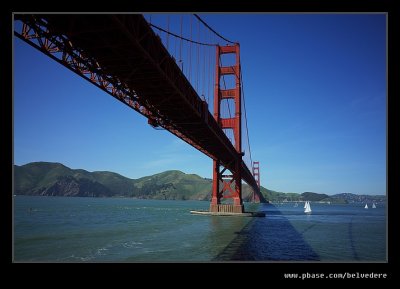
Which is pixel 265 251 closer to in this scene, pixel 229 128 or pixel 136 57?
pixel 136 57

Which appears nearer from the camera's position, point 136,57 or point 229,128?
point 136,57

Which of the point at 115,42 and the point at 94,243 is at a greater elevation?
the point at 115,42

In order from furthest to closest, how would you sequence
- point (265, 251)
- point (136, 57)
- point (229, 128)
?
point (229, 128)
point (265, 251)
point (136, 57)

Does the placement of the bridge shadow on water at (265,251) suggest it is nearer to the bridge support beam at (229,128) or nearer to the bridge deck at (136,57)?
the bridge deck at (136,57)

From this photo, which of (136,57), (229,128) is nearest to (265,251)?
(136,57)
